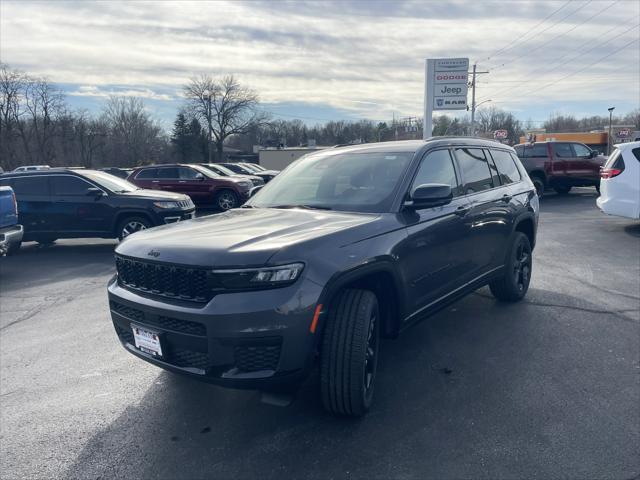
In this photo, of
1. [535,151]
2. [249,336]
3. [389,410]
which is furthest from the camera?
[535,151]

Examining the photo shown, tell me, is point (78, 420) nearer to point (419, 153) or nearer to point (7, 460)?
point (7, 460)

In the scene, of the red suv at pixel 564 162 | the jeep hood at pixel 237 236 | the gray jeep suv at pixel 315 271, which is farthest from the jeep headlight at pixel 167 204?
the red suv at pixel 564 162

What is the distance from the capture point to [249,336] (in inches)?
103

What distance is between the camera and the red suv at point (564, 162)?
58.5ft

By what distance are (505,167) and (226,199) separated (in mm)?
12621

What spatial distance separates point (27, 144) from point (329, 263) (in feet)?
240

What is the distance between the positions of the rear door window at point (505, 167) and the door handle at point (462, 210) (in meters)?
1.24

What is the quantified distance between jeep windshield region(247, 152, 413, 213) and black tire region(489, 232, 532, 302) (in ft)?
7.18

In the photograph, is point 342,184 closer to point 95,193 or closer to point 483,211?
point 483,211

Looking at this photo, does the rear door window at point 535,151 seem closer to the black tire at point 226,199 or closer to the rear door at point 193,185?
the black tire at point 226,199

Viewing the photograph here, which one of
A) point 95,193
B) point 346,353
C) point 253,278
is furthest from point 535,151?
point 253,278

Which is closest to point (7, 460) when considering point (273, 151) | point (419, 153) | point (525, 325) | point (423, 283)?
point (423, 283)

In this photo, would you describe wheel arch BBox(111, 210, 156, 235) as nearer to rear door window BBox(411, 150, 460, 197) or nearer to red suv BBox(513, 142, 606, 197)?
rear door window BBox(411, 150, 460, 197)

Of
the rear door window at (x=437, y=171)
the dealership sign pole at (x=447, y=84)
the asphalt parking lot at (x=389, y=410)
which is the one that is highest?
the dealership sign pole at (x=447, y=84)
